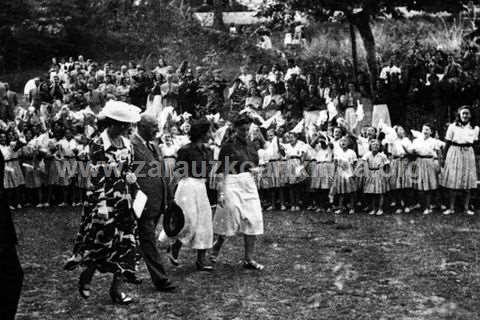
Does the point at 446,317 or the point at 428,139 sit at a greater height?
the point at 428,139

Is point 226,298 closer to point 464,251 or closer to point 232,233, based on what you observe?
point 232,233

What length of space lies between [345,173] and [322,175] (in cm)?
49

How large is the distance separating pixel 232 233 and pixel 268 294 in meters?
1.31

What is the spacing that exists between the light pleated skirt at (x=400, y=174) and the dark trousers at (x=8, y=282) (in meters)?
8.68

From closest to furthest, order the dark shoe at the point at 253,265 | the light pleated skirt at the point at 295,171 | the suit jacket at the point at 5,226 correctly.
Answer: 1. the suit jacket at the point at 5,226
2. the dark shoe at the point at 253,265
3. the light pleated skirt at the point at 295,171

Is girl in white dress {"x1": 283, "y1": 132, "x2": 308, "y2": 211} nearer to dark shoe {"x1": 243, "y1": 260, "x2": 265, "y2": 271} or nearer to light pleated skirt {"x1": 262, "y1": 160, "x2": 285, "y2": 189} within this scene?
light pleated skirt {"x1": 262, "y1": 160, "x2": 285, "y2": 189}

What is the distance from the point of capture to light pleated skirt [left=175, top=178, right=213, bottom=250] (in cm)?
769

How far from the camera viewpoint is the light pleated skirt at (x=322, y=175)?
12055 millimetres

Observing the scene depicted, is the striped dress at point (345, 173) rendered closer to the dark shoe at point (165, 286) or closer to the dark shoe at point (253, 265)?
the dark shoe at point (253, 265)

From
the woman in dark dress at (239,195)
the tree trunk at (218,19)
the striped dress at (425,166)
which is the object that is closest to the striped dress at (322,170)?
the striped dress at (425,166)

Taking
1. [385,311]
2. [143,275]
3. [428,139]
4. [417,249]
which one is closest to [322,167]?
[428,139]

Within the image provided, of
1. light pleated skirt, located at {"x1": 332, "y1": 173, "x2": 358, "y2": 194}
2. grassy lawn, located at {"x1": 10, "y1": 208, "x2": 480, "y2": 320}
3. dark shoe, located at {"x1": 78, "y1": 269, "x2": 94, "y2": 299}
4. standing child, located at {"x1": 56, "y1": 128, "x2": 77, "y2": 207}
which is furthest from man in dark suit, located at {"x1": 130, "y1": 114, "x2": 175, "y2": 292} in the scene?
standing child, located at {"x1": 56, "y1": 128, "x2": 77, "y2": 207}

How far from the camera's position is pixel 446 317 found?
5.87m

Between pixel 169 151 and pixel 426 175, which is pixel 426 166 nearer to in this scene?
pixel 426 175
